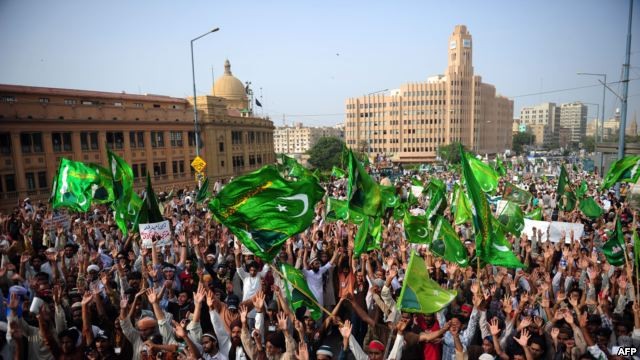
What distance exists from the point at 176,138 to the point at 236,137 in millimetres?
8210

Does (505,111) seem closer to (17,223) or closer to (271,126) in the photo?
(271,126)

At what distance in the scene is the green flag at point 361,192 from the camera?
688 cm

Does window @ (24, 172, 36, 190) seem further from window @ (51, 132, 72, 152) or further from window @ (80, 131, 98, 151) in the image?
window @ (80, 131, 98, 151)

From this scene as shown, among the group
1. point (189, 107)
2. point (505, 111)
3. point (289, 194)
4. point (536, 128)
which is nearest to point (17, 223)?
point (289, 194)

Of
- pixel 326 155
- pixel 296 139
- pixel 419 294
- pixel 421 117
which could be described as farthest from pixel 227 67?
pixel 296 139

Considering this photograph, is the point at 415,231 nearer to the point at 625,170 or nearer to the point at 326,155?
the point at 625,170

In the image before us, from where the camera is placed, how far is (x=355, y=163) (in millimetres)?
6832

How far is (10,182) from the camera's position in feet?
91.5

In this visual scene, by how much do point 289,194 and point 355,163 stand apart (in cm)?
138

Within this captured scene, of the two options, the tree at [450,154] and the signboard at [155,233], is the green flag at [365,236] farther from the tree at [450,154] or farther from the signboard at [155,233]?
the tree at [450,154]

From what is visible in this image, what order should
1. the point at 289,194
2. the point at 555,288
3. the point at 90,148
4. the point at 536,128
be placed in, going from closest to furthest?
1. the point at 289,194
2. the point at 555,288
3. the point at 90,148
4. the point at 536,128

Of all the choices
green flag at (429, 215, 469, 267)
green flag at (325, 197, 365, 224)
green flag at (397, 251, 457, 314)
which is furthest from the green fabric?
green flag at (397, 251, 457, 314)

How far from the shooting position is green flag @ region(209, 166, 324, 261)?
224 inches

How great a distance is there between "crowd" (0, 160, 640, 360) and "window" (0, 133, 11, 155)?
24122 millimetres
